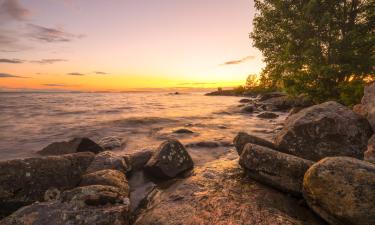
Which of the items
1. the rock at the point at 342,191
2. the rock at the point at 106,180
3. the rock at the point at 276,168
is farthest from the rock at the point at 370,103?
the rock at the point at 106,180

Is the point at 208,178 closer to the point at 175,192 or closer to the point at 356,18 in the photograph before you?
the point at 175,192

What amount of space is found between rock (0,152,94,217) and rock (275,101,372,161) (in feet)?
17.9

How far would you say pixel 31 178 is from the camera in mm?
4871

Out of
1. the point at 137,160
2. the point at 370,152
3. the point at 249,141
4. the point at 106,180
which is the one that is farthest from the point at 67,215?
the point at 370,152

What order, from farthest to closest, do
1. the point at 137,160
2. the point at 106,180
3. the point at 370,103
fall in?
the point at 137,160
the point at 370,103
the point at 106,180

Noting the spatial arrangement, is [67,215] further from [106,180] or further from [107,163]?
[107,163]

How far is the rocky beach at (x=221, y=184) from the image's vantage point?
377 cm

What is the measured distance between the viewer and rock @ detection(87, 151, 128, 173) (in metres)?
6.44

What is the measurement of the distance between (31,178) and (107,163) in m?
1.98

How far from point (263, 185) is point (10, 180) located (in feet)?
16.4

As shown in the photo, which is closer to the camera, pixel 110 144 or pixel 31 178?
pixel 31 178

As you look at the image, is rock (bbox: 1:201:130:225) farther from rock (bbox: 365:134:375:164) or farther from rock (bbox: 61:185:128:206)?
rock (bbox: 365:134:375:164)

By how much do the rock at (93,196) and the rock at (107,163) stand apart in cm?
217

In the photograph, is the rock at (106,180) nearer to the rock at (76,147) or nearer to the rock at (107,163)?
the rock at (107,163)
